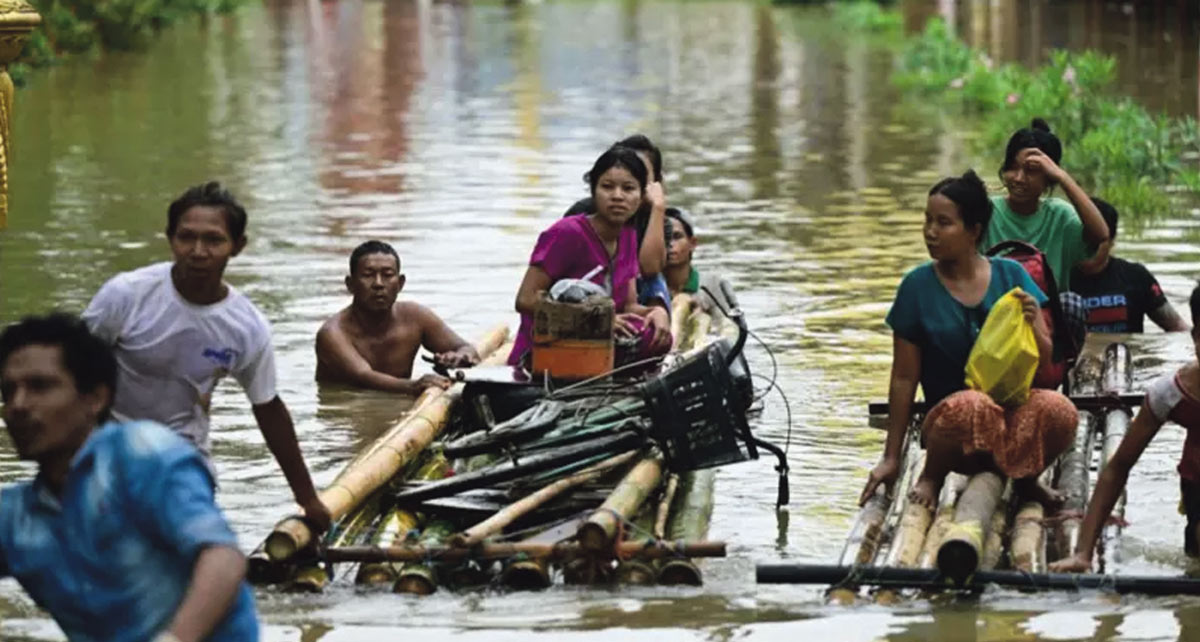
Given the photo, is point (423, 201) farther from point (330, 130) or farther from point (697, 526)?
point (697, 526)

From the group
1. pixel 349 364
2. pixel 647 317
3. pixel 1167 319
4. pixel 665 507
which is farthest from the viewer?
pixel 1167 319

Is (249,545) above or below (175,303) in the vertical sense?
below

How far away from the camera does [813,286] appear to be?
1464 centimetres

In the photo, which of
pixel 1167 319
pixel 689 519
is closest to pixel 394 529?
pixel 689 519

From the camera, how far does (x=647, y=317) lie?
10.3m

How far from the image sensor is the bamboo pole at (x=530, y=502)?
25.2 feet

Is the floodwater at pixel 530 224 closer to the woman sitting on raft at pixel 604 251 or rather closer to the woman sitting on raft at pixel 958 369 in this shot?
the woman sitting on raft at pixel 958 369

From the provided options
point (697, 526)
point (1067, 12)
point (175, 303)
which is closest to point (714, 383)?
point (697, 526)

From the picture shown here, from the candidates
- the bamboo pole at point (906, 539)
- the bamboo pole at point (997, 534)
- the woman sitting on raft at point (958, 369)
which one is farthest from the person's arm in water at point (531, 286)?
the bamboo pole at point (997, 534)

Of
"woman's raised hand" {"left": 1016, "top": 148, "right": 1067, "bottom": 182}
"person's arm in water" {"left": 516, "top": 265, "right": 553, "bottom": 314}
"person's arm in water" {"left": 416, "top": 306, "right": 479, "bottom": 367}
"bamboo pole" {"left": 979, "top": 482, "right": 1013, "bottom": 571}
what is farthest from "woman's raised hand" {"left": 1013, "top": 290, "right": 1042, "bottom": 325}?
"person's arm in water" {"left": 416, "top": 306, "right": 479, "bottom": 367}

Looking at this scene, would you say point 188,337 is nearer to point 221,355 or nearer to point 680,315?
point 221,355

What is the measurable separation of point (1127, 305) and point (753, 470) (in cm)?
321

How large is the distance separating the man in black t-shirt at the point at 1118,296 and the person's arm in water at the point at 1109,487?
163 inches

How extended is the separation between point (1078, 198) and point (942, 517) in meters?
2.79
